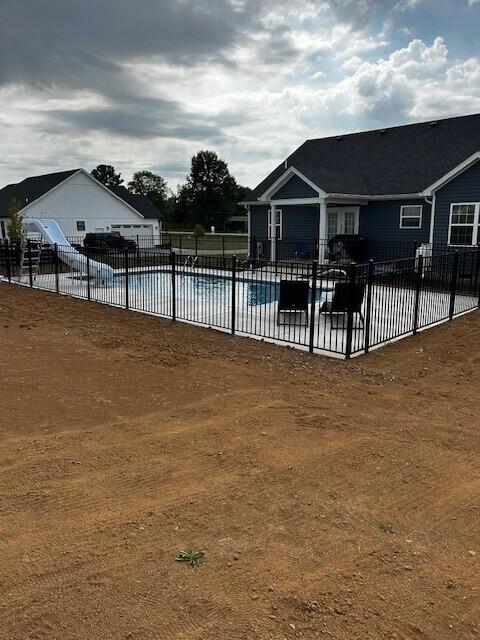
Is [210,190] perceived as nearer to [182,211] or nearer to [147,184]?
[182,211]

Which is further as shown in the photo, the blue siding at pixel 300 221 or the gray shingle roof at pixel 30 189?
the gray shingle roof at pixel 30 189

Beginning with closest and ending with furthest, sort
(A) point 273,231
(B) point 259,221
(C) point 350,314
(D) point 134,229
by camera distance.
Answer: (C) point 350,314 < (A) point 273,231 < (B) point 259,221 < (D) point 134,229

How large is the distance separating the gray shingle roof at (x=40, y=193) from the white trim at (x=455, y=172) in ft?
97.6

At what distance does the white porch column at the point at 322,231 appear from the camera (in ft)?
66.8

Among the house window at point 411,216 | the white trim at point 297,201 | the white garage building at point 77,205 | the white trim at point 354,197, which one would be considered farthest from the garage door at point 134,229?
the house window at point 411,216

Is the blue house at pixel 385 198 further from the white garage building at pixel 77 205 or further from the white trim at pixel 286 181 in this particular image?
the white garage building at pixel 77 205

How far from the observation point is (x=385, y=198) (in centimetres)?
2058

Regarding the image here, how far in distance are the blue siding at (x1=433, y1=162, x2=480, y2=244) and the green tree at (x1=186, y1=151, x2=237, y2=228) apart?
75.1 meters

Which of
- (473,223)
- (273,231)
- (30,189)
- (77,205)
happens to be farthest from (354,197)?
(30,189)

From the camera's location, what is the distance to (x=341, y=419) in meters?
5.06

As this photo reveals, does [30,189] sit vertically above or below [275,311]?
above

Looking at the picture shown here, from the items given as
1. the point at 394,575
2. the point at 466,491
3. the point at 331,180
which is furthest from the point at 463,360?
the point at 331,180

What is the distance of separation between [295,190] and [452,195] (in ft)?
21.4

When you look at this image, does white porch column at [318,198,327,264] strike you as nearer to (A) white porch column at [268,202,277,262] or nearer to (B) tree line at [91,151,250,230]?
(A) white porch column at [268,202,277,262]
